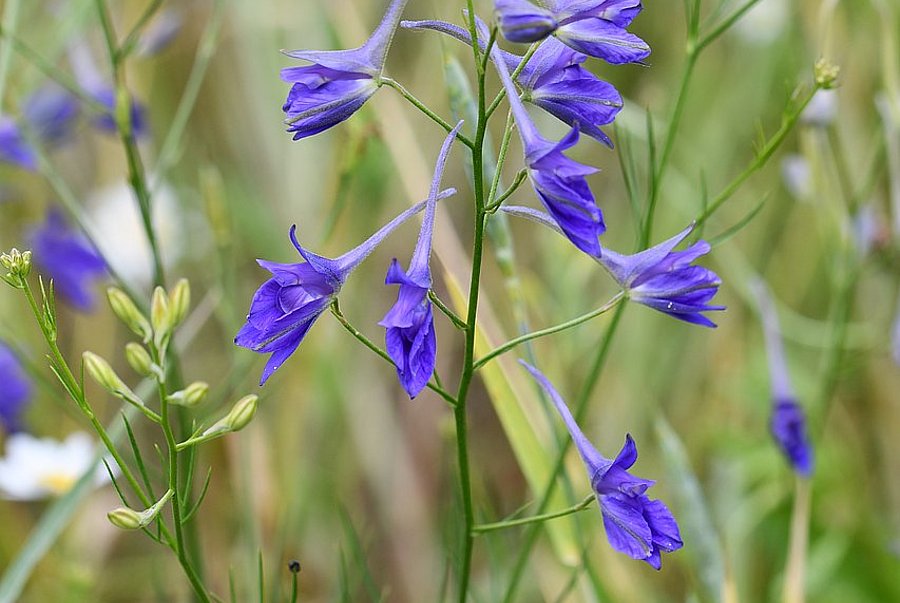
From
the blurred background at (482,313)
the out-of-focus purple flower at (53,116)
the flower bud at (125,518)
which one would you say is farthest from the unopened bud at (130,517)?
the out-of-focus purple flower at (53,116)

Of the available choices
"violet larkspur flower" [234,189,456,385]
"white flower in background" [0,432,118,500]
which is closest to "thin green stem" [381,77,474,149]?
"violet larkspur flower" [234,189,456,385]

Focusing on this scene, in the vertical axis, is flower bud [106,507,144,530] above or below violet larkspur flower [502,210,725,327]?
below


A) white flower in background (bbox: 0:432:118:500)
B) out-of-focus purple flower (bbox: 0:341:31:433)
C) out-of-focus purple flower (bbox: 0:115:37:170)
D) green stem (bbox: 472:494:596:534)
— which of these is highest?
out-of-focus purple flower (bbox: 0:115:37:170)

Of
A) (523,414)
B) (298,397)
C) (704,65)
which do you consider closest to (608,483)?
(523,414)

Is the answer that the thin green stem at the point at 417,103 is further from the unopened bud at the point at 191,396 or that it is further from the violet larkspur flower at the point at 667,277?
the unopened bud at the point at 191,396

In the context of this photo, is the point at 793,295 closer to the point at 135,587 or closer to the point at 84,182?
the point at 135,587

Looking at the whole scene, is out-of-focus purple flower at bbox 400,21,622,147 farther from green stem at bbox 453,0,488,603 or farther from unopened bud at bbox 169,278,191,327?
unopened bud at bbox 169,278,191,327
